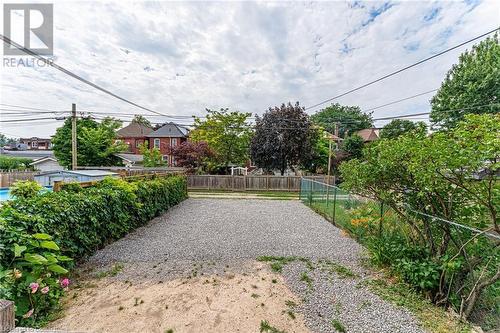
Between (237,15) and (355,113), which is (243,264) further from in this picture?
(355,113)

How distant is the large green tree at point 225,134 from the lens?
63.3ft

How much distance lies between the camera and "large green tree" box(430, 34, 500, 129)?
1463 cm

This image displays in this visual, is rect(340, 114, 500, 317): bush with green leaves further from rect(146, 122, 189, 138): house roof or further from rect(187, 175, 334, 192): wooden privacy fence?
rect(146, 122, 189, 138): house roof

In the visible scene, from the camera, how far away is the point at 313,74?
13.4 m

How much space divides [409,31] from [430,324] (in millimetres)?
8687

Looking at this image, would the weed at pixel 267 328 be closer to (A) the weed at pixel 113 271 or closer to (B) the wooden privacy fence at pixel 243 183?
(A) the weed at pixel 113 271

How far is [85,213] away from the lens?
4102 mm

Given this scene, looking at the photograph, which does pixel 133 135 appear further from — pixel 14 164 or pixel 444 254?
pixel 444 254

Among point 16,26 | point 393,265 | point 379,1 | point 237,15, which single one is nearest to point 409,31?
point 379,1

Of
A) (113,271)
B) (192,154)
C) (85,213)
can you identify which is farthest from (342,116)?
(113,271)

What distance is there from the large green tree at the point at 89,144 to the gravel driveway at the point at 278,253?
1601cm

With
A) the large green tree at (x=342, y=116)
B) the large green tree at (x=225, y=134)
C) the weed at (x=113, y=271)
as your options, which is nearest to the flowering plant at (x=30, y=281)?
the weed at (x=113, y=271)

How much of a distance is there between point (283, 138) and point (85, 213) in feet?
48.2

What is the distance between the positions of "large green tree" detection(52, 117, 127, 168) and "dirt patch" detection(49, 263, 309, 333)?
2056 centimetres
